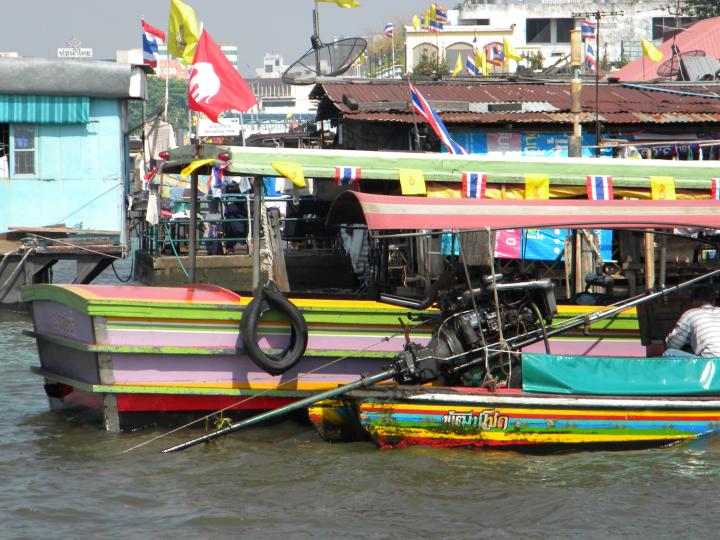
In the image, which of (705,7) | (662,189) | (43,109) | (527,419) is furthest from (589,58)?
(527,419)

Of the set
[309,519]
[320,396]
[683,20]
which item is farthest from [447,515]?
[683,20]

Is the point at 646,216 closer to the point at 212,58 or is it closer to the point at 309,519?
the point at 309,519

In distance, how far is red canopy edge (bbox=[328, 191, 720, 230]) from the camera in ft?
25.6

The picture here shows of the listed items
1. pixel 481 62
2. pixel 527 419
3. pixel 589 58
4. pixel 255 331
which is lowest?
pixel 527 419

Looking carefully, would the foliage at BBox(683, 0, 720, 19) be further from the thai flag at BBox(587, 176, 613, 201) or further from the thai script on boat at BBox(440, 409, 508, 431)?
the thai script on boat at BBox(440, 409, 508, 431)

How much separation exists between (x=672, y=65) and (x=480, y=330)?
1630 centimetres

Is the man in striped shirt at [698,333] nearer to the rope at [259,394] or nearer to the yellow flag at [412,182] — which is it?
the rope at [259,394]

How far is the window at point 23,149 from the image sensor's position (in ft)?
53.9

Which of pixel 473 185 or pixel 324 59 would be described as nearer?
pixel 473 185

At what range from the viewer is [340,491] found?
7.30 meters

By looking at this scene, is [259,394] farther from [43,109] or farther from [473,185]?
[43,109]

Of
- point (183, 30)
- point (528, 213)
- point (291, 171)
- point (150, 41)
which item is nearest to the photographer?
point (528, 213)

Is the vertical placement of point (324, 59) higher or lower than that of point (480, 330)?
higher

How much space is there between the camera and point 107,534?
261 inches
